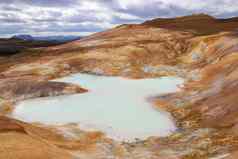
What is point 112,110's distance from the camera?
3481cm

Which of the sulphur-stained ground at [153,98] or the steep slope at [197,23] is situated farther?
the steep slope at [197,23]

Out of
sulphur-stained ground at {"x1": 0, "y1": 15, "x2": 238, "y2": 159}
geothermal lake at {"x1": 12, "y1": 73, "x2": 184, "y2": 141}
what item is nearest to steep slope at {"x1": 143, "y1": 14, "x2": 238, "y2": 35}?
sulphur-stained ground at {"x1": 0, "y1": 15, "x2": 238, "y2": 159}

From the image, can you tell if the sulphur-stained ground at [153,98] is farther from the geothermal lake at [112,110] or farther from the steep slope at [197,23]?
the steep slope at [197,23]

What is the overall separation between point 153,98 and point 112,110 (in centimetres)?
722

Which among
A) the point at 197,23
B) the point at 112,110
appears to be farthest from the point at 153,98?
the point at 197,23

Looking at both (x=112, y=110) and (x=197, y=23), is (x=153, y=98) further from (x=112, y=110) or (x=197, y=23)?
(x=197, y=23)

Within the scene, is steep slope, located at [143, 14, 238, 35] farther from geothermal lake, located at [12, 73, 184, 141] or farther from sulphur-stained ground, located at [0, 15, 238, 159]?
geothermal lake, located at [12, 73, 184, 141]

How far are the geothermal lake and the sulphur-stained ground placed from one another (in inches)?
57.2

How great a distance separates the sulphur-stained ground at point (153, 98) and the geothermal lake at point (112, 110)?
1.45 meters

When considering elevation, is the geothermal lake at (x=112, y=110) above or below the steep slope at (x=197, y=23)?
below

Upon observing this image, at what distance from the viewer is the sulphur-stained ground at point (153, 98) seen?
71.8 feet

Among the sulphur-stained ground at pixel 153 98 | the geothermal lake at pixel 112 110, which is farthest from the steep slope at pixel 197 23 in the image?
the geothermal lake at pixel 112 110

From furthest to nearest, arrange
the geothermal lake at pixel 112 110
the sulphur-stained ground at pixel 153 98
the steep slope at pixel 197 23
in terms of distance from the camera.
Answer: the steep slope at pixel 197 23 → the geothermal lake at pixel 112 110 → the sulphur-stained ground at pixel 153 98

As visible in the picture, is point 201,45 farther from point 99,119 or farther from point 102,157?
point 102,157
